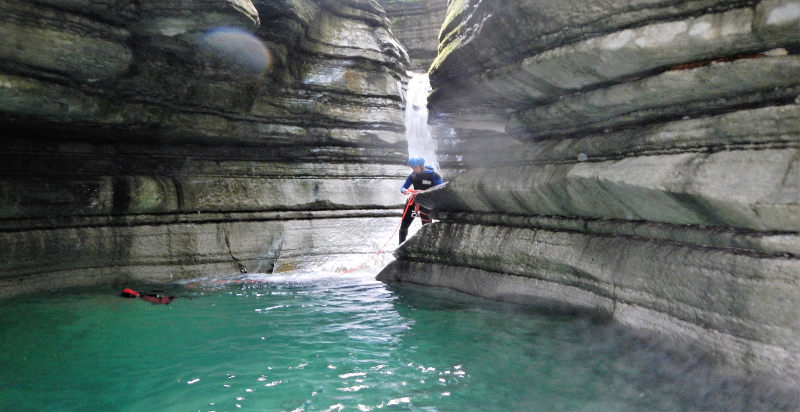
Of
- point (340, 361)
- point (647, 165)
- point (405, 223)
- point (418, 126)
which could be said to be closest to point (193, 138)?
point (405, 223)

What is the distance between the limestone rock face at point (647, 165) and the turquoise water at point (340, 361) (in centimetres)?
35

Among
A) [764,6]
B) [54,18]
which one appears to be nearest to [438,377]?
[764,6]

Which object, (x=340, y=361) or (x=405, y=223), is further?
(x=405, y=223)

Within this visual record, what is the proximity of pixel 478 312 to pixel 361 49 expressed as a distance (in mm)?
6193

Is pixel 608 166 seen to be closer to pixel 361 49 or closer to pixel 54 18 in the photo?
pixel 54 18

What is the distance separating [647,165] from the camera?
11.4 feet

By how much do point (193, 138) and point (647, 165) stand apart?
6573 mm

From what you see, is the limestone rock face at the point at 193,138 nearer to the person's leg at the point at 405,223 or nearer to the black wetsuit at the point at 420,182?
the person's leg at the point at 405,223

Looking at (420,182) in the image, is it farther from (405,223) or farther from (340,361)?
(340,361)

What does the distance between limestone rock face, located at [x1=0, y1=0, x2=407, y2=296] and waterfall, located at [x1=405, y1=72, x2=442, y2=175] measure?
1280mm

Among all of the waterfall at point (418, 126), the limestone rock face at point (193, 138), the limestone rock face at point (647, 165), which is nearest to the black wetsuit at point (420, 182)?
the limestone rock face at point (193, 138)

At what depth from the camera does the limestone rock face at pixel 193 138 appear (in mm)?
5539

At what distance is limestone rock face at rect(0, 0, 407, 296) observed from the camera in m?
5.54

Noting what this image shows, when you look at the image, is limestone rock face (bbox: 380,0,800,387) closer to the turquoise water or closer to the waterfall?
the turquoise water
